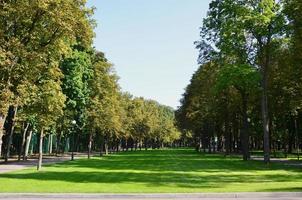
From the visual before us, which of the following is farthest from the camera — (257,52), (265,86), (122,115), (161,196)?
(122,115)

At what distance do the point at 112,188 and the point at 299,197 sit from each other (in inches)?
332

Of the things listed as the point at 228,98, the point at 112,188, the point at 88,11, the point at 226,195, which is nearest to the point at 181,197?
the point at 226,195

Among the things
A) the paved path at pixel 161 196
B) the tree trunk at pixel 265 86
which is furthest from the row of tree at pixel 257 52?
the paved path at pixel 161 196

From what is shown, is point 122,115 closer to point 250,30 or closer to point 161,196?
point 250,30

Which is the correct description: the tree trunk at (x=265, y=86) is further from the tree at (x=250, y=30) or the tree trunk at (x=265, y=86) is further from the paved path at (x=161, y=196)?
the paved path at (x=161, y=196)

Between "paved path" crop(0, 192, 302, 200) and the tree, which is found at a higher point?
the tree

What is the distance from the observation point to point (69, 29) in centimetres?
2980

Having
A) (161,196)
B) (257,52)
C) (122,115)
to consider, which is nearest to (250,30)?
(257,52)

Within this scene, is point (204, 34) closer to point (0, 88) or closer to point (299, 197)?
point (0, 88)

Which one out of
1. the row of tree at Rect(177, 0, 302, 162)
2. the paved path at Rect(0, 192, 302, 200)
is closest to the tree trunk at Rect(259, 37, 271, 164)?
the row of tree at Rect(177, 0, 302, 162)

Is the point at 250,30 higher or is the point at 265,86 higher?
the point at 250,30

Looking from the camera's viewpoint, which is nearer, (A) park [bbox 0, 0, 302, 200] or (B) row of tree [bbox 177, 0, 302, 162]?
(A) park [bbox 0, 0, 302, 200]

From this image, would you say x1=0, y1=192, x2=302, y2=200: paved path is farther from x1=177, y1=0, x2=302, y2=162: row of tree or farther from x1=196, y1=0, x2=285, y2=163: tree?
x1=196, y1=0, x2=285, y2=163: tree

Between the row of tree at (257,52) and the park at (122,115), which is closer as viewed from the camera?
the park at (122,115)
